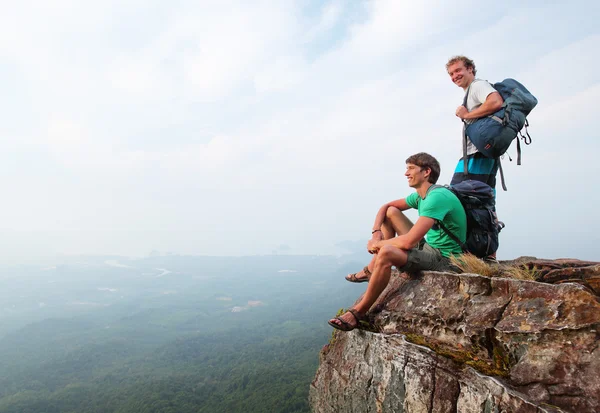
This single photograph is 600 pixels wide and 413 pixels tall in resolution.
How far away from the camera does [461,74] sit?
22.8 feet

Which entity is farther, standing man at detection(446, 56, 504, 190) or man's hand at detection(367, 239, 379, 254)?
man's hand at detection(367, 239, 379, 254)

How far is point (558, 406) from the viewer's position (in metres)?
4.14

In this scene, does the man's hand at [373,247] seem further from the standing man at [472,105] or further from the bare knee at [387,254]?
the standing man at [472,105]

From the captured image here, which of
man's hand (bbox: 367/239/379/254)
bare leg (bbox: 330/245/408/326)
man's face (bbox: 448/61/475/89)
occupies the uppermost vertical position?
man's face (bbox: 448/61/475/89)

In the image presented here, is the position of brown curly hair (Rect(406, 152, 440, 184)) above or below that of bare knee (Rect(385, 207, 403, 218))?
above

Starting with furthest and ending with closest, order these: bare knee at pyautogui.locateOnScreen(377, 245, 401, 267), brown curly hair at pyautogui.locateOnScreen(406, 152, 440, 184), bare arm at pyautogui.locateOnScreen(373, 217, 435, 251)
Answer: brown curly hair at pyautogui.locateOnScreen(406, 152, 440, 184), bare knee at pyautogui.locateOnScreen(377, 245, 401, 267), bare arm at pyautogui.locateOnScreen(373, 217, 435, 251)

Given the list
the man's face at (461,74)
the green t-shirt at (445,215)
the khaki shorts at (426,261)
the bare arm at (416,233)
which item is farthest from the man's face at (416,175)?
the man's face at (461,74)

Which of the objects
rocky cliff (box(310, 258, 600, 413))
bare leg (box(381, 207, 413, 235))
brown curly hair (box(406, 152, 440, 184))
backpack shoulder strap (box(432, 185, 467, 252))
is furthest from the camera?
bare leg (box(381, 207, 413, 235))

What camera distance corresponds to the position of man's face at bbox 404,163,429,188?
6738mm

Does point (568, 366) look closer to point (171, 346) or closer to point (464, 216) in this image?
point (464, 216)

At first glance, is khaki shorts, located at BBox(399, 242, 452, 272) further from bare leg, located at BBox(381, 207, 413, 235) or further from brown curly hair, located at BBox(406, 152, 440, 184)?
brown curly hair, located at BBox(406, 152, 440, 184)

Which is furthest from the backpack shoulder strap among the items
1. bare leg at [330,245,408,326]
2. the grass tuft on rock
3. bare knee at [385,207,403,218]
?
bare knee at [385,207,403,218]

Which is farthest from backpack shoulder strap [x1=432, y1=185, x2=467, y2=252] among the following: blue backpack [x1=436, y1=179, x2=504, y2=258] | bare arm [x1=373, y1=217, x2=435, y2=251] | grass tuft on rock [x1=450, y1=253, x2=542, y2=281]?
bare arm [x1=373, y1=217, x2=435, y2=251]

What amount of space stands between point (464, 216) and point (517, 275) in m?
1.34
